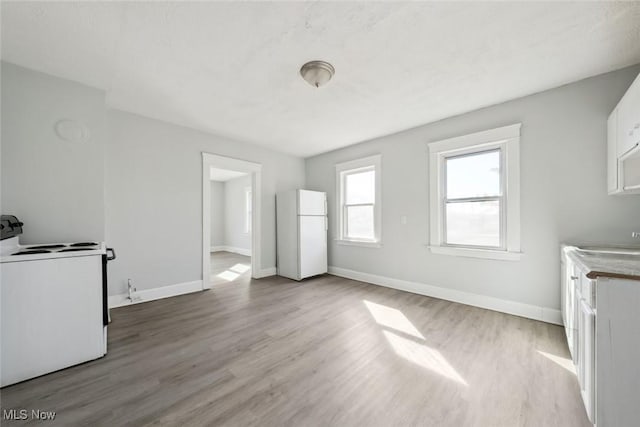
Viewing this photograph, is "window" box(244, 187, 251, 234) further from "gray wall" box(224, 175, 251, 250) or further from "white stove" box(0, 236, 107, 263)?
"white stove" box(0, 236, 107, 263)

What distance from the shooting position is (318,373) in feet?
5.98

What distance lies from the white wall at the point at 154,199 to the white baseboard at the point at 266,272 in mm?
1111

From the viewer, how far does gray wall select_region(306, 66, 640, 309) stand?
2.36 meters

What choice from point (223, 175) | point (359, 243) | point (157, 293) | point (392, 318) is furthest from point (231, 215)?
point (392, 318)

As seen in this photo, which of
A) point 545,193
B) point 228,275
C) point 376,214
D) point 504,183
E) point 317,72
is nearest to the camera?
point 317,72

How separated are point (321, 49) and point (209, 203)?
9.44 ft

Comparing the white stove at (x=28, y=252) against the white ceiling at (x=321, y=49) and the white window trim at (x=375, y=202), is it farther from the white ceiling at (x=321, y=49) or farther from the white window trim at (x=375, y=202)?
the white window trim at (x=375, y=202)

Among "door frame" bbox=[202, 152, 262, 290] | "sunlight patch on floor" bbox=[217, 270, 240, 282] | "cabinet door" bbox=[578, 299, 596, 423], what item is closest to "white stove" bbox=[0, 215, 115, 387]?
"door frame" bbox=[202, 152, 262, 290]

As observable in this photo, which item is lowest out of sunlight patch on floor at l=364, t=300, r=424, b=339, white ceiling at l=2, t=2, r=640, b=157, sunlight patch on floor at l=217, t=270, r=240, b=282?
sunlight patch on floor at l=217, t=270, r=240, b=282

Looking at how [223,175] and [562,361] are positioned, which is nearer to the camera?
[562,361]

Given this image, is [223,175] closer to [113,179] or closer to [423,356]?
[113,179]

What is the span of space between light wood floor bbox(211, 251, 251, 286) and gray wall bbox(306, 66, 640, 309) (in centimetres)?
327

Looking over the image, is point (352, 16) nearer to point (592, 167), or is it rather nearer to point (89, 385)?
point (592, 167)

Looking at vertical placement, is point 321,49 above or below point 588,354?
above
